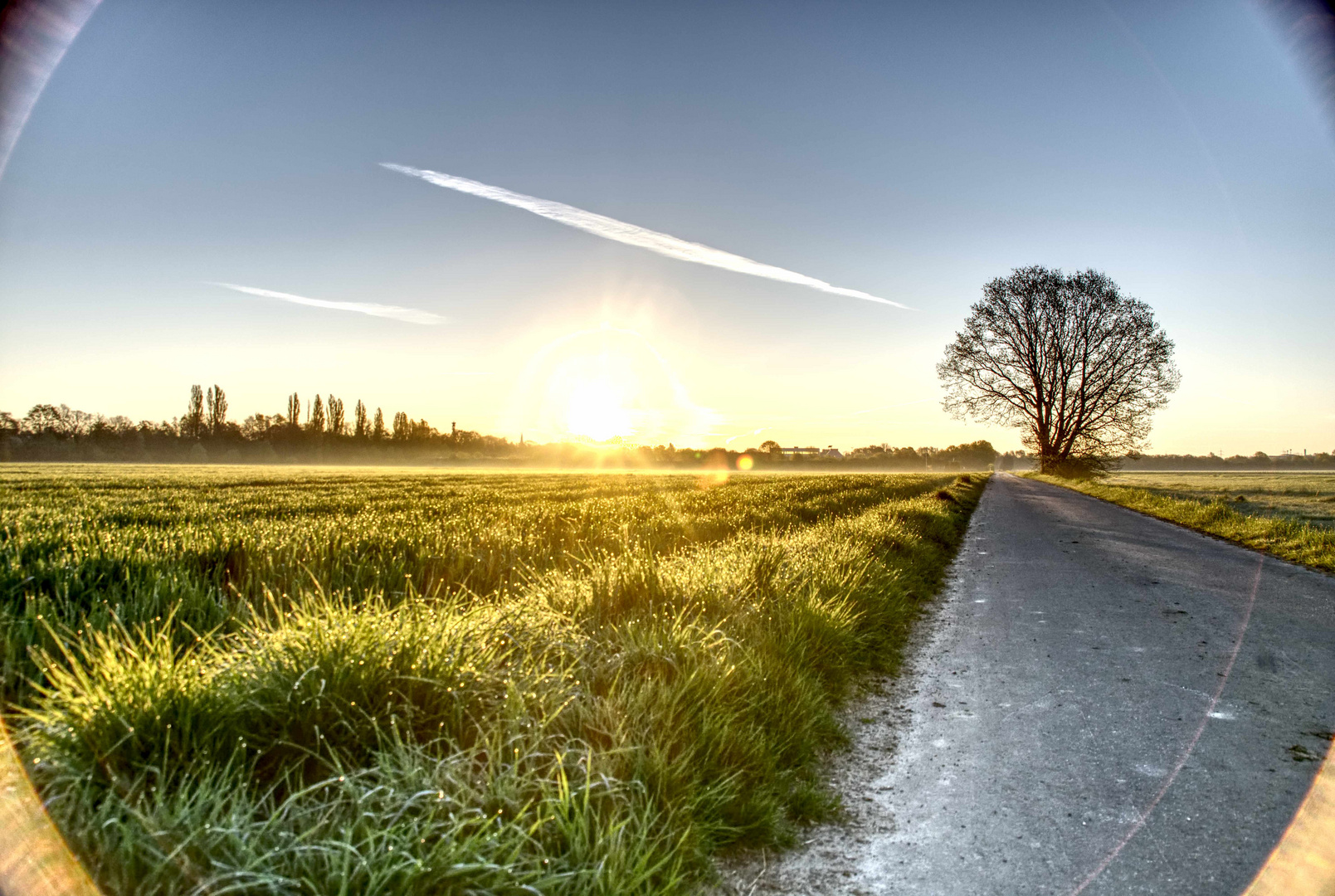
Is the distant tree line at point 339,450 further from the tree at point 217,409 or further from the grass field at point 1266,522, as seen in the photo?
the grass field at point 1266,522

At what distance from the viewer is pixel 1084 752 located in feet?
11.3

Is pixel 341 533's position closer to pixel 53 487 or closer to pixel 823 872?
pixel 823 872

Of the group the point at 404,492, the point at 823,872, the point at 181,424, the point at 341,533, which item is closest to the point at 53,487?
the point at 404,492

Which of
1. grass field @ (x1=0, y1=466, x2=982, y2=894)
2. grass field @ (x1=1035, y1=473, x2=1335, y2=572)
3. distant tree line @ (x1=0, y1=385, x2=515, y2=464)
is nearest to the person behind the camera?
grass field @ (x1=0, y1=466, x2=982, y2=894)

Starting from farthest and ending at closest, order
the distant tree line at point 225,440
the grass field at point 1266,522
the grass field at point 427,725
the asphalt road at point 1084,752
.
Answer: the distant tree line at point 225,440 → the grass field at point 1266,522 → the asphalt road at point 1084,752 → the grass field at point 427,725

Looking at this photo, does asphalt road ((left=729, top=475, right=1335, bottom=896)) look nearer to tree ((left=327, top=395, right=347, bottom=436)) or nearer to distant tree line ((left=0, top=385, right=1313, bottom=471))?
distant tree line ((left=0, top=385, right=1313, bottom=471))

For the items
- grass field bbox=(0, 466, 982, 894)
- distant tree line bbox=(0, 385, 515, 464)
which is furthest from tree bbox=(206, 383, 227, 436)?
grass field bbox=(0, 466, 982, 894)

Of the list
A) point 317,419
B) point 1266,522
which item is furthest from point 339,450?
point 1266,522

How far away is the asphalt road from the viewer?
2514 mm

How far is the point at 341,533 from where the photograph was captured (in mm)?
8000

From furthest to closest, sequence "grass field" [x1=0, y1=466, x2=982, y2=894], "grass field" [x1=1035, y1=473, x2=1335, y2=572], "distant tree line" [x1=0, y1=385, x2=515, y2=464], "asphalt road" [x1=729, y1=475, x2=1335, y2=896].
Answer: "distant tree line" [x1=0, y1=385, x2=515, y2=464], "grass field" [x1=1035, y1=473, x2=1335, y2=572], "asphalt road" [x1=729, y1=475, x2=1335, y2=896], "grass field" [x1=0, y1=466, x2=982, y2=894]

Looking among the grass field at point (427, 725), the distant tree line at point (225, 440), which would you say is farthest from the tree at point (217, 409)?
the grass field at point (427, 725)

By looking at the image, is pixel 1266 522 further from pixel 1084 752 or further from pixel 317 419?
pixel 317 419

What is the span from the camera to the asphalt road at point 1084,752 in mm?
2514
